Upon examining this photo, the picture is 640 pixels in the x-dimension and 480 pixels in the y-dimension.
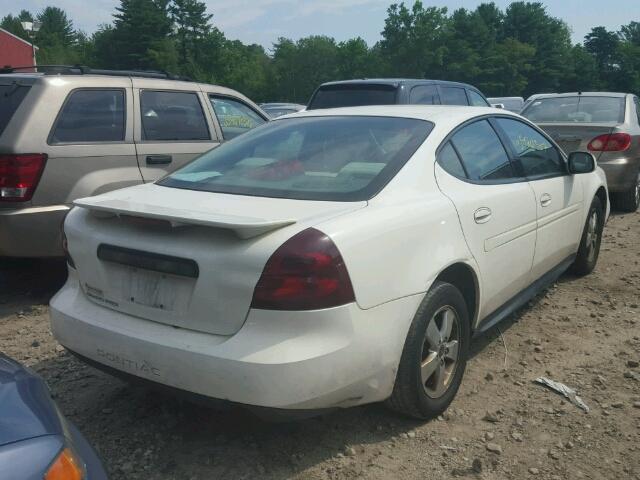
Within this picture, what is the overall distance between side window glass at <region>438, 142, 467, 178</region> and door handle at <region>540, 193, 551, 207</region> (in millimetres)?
918

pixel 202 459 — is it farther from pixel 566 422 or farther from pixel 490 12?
pixel 490 12

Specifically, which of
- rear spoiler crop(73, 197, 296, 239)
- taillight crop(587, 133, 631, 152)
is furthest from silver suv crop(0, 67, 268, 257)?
taillight crop(587, 133, 631, 152)

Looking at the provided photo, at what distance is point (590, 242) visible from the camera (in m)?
5.26

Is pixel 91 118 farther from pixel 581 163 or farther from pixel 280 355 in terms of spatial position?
pixel 581 163

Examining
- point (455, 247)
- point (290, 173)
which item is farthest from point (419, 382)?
point (290, 173)

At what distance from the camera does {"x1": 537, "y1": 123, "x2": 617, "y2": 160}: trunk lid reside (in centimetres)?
765

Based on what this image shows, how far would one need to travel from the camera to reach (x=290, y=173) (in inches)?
122

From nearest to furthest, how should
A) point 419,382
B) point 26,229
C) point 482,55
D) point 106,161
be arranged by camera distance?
point 419,382
point 26,229
point 106,161
point 482,55

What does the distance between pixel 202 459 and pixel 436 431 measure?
3.53 ft

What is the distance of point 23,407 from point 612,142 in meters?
7.46

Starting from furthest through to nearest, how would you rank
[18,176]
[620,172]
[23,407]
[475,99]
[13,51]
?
1. [13,51]
2. [475,99]
3. [620,172]
4. [18,176]
5. [23,407]

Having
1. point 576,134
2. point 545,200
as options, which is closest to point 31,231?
point 545,200

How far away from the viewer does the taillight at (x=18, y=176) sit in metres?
4.43

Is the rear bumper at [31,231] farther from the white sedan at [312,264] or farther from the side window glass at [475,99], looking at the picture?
the side window glass at [475,99]
